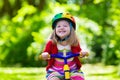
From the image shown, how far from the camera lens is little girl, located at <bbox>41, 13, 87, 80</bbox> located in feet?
15.9

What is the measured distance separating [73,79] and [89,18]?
30.7ft

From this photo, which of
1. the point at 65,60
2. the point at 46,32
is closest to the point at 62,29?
the point at 65,60

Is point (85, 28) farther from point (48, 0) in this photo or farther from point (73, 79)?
point (73, 79)

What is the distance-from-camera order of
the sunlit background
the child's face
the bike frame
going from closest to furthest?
1. the bike frame
2. the child's face
3. the sunlit background

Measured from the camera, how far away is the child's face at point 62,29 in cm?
495

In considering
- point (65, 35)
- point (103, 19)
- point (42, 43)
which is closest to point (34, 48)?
point (42, 43)

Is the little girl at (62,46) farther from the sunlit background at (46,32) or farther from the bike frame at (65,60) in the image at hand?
the sunlit background at (46,32)

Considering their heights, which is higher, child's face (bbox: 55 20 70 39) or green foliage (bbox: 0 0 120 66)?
green foliage (bbox: 0 0 120 66)

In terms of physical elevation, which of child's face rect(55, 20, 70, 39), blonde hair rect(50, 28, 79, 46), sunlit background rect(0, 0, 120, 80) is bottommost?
blonde hair rect(50, 28, 79, 46)

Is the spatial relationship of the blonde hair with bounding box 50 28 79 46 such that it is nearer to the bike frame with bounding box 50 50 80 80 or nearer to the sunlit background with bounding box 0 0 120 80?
the bike frame with bounding box 50 50 80 80

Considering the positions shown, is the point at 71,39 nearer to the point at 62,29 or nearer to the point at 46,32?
the point at 62,29

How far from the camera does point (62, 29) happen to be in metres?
4.96

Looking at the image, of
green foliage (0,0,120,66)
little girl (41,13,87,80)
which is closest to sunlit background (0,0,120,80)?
green foliage (0,0,120,66)

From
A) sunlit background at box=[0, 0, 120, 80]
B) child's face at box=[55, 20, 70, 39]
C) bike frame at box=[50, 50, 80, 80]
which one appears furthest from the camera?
sunlit background at box=[0, 0, 120, 80]
